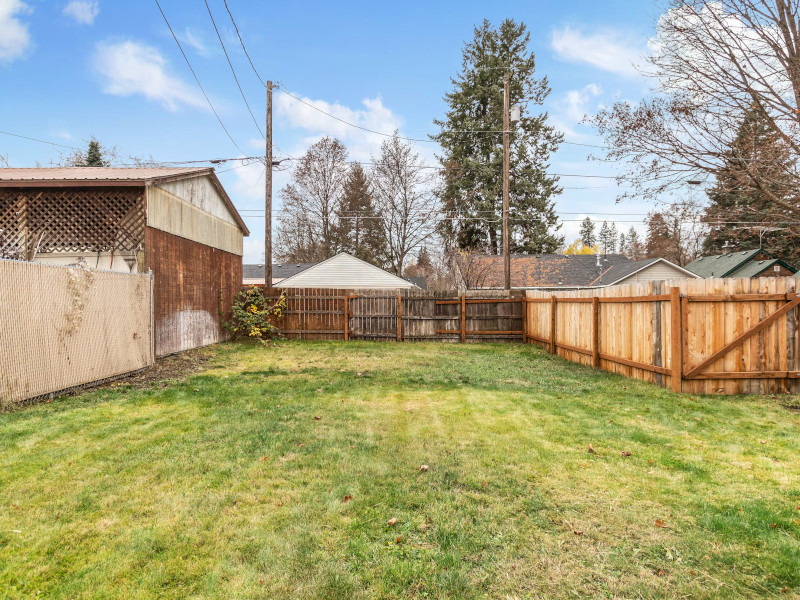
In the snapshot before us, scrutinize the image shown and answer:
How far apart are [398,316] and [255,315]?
456 cm

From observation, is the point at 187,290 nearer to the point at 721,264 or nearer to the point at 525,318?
the point at 525,318

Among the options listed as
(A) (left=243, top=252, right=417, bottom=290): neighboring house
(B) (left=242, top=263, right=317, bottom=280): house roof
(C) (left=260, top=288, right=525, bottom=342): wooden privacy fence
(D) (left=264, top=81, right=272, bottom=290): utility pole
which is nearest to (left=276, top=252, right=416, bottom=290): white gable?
(A) (left=243, top=252, right=417, bottom=290): neighboring house

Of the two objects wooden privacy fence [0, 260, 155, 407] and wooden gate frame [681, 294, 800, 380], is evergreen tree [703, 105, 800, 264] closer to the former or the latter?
wooden gate frame [681, 294, 800, 380]

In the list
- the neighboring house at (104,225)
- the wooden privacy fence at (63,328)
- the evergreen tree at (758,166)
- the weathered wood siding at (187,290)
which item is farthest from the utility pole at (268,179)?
the evergreen tree at (758,166)

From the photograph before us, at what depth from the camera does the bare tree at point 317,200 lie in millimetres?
32125

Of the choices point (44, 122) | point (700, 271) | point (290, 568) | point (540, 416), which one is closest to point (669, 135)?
point (540, 416)

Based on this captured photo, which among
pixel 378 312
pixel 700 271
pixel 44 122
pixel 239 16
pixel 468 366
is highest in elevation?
pixel 44 122

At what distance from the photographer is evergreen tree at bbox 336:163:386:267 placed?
32562mm

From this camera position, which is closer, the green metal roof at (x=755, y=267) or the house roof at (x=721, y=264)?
the green metal roof at (x=755, y=267)

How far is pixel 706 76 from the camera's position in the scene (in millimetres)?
6516

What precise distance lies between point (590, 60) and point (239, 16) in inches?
349

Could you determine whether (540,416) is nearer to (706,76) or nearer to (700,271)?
(706,76)

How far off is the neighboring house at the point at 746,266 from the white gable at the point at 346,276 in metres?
21.9

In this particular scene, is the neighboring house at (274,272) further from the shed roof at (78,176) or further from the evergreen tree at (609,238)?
the evergreen tree at (609,238)
